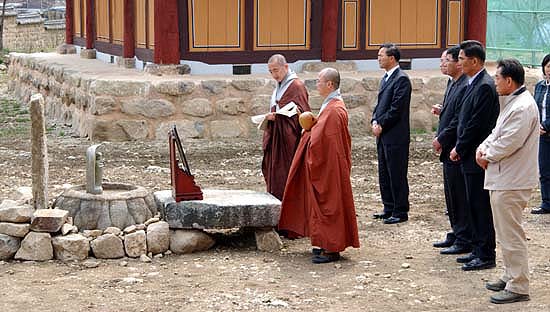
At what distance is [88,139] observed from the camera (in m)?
13.6

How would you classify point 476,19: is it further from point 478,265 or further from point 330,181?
point 478,265

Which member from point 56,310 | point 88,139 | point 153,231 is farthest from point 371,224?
point 88,139

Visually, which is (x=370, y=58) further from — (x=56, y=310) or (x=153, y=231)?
(x=56, y=310)

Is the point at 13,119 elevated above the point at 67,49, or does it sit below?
below

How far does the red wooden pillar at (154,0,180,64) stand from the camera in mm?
13648

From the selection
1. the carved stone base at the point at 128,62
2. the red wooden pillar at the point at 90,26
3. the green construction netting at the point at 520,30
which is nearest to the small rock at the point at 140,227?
the carved stone base at the point at 128,62

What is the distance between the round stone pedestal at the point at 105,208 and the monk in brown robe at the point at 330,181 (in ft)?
4.69

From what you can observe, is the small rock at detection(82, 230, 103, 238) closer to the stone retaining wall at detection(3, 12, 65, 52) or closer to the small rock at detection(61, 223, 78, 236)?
the small rock at detection(61, 223, 78, 236)

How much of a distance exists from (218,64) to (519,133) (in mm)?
8432

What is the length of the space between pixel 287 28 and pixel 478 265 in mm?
7987

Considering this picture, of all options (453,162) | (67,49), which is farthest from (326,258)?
(67,49)

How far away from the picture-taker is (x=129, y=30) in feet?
49.9

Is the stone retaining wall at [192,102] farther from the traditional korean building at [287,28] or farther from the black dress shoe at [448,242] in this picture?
the black dress shoe at [448,242]

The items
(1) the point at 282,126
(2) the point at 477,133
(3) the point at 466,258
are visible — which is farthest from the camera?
(1) the point at 282,126
